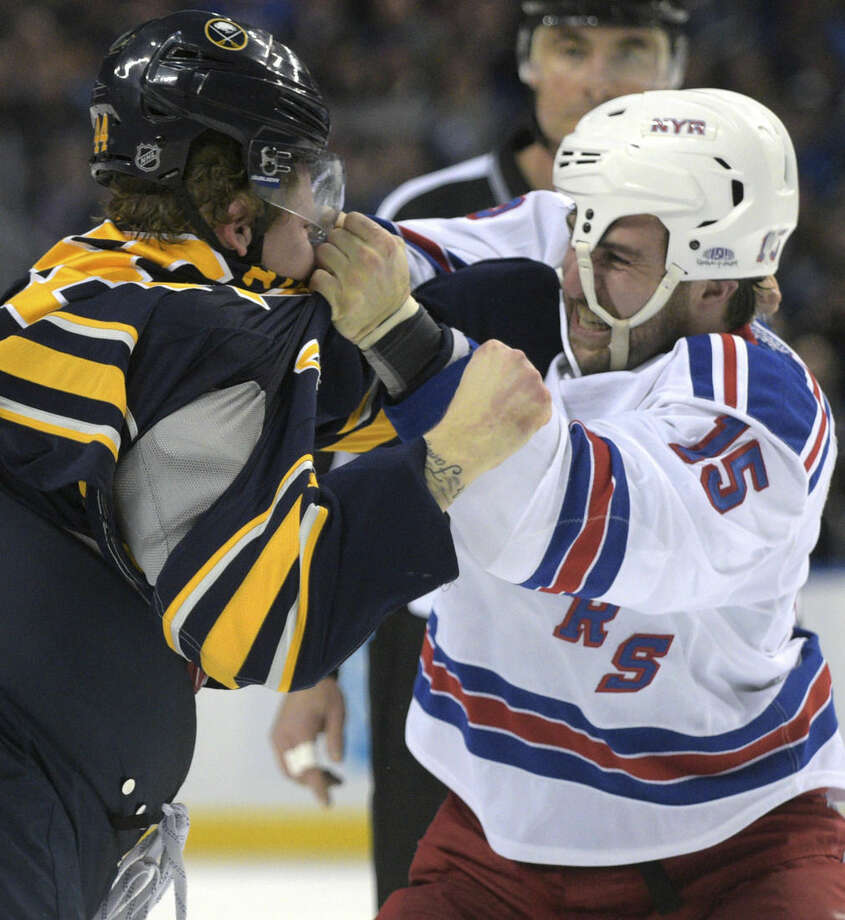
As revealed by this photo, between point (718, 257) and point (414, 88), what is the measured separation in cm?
396

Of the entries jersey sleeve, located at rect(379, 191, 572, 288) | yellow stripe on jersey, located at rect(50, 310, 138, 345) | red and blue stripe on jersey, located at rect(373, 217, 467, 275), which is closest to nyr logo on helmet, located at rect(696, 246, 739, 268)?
jersey sleeve, located at rect(379, 191, 572, 288)

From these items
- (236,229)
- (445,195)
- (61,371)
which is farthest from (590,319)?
(445,195)

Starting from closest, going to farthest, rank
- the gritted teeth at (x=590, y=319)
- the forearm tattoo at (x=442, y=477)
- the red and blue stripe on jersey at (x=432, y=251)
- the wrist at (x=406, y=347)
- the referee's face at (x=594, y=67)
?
the forearm tattoo at (x=442, y=477) < the wrist at (x=406, y=347) < the gritted teeth at (x=590, y=319) < the red and blue stripe on jersey at (x=432, y=251) < the referee's face at (x=594, y=67)

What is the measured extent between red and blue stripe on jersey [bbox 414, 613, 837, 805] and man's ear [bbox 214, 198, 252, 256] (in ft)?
2.02

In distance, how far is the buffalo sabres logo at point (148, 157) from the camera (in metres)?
1.44

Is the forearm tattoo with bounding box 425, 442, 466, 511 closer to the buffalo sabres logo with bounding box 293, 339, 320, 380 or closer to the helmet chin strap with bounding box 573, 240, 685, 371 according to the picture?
the buffalo sabres logo with bounding box 293, 339, 320, 380

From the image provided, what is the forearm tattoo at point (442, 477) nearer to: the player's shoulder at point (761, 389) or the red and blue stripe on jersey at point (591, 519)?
the red and blue stripe on jersey at point (591, 519)

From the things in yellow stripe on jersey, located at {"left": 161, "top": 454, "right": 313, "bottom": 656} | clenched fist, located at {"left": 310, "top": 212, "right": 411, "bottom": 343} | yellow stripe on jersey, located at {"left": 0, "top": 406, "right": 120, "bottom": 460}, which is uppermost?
clenched fist, located at {"left": 310, "top": 212, "right": 411, "bottom": 343}

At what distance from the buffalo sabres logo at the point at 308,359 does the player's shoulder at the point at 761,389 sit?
0.41 metres

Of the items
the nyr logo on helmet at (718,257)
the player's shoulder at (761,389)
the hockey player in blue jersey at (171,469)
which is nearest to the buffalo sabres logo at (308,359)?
the hockey player in blue jersey at (171,469)

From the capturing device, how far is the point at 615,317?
1759mm

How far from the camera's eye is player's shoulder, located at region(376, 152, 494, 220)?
9.34ft

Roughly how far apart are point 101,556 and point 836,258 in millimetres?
4284

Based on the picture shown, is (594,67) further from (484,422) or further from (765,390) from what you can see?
(484,422)
